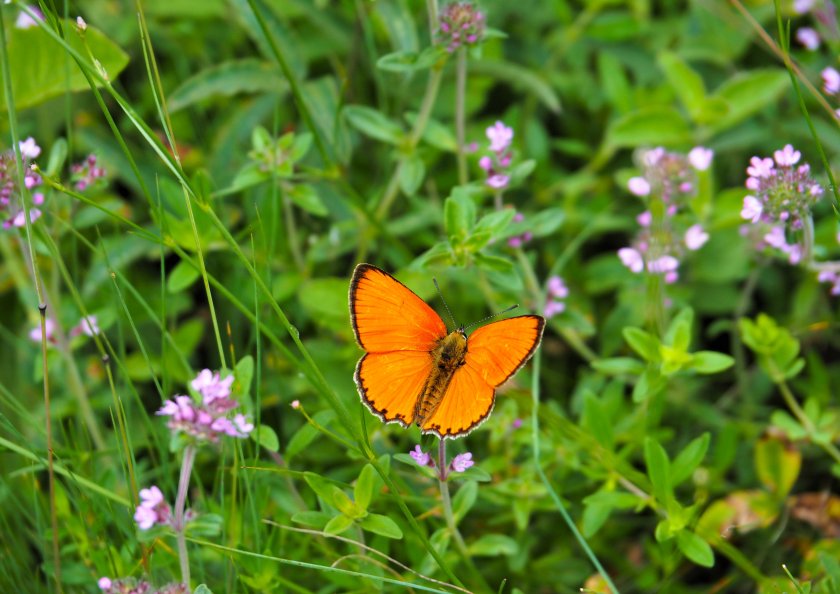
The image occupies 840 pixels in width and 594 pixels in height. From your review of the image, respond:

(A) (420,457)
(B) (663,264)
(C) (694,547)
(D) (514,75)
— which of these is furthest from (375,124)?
(C) (694,547)

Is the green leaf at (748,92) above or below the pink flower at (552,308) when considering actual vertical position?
above

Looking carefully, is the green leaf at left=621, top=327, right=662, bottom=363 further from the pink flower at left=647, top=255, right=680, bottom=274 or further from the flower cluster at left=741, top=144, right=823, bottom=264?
the flower cluster at left=741, top=144, right=823, bottom=264

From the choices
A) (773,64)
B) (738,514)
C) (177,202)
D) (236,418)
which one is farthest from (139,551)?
(773,64)

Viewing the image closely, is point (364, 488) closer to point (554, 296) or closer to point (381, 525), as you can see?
point (381, 525)

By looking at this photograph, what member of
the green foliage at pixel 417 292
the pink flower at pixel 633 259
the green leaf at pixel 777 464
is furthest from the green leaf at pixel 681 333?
the green leaf at pixel 777 464

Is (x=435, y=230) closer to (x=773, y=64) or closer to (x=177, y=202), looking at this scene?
(x=177, y=202)

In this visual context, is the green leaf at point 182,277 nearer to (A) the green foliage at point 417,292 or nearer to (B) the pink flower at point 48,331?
(A) the green foliage at point 417,292
